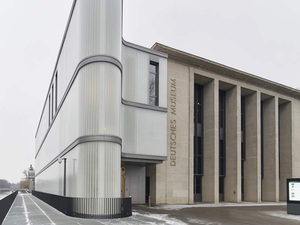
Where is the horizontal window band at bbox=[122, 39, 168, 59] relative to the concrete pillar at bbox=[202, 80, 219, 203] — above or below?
above

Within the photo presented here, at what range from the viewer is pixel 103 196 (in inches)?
819

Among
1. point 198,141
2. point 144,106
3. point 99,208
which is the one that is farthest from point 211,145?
point 99,208

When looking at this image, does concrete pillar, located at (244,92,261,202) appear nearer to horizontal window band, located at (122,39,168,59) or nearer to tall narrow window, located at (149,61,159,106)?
horizontal window band, located at (122,39,168,59)

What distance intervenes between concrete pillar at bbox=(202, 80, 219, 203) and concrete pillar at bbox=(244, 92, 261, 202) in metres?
6.81

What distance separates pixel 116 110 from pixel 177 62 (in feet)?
48.0

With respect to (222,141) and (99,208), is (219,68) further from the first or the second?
(99,208)

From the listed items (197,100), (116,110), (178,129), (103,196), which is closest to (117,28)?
(116,110)

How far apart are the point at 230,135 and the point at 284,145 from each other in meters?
11.5

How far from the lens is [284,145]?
155ft

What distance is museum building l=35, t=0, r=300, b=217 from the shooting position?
21.8 metres

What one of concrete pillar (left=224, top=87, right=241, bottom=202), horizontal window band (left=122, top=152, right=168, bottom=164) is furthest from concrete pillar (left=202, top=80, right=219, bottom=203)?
horizontal window band (left=122, top=152, right=168, bottom=164)

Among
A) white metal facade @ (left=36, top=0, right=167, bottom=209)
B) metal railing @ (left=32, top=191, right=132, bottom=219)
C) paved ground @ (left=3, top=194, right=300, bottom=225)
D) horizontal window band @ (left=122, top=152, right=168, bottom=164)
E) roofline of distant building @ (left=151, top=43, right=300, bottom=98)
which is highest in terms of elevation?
roofline of distant building @ (left=151, top=43, right=300, bottom=98)

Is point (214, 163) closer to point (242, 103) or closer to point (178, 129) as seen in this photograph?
point (178, 129)

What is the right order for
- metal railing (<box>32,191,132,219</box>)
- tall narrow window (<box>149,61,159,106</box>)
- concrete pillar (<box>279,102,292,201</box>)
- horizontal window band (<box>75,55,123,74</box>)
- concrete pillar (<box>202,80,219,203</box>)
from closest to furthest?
metal railing (<box>32,191,132,219</box>) → horizontal window band (<box>75,55,123,74</box>) → tall narrow window (<box>149,61,159,106</box>) → concrete pillar (<box>202,80,219,203</box>) → concrete pillar (<box>279,102,292,201</box>)
